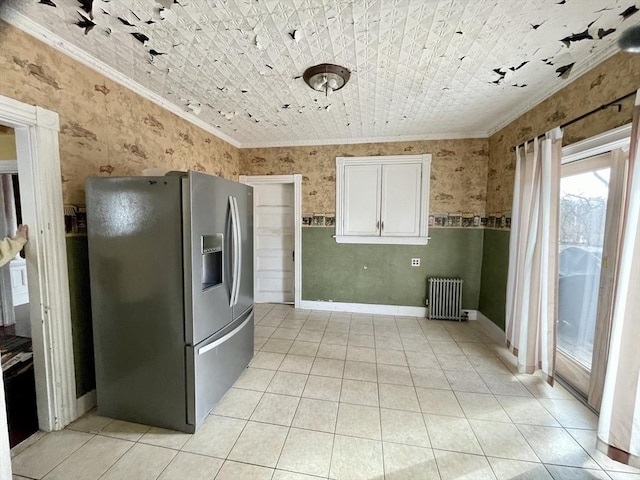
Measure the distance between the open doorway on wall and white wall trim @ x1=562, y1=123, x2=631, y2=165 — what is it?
3.99 meters

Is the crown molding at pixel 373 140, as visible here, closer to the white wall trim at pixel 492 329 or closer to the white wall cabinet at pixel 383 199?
the white wall cabinet at pixel 383 199

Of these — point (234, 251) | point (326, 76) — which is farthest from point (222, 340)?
point (326, 76)

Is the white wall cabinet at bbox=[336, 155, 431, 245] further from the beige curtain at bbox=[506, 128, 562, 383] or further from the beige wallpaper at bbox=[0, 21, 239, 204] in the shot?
the beige wallpaper at bbox=[0, 21, 239, 204]

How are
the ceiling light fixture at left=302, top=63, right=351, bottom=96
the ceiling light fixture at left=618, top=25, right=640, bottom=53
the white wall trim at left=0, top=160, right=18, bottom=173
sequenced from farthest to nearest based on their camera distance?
the white wall trim at left=0, top=160, right=18, bottom=173, the ceiling light fixture at left=302, top=63, right=351, bottom=96, the ceiling light fixture at left=618, top=25, right=640, bottom=53

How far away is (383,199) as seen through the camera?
3.99 m

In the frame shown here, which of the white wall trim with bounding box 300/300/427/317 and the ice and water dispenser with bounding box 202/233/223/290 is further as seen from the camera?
the white wall trim with bounding box 300/300/427/317

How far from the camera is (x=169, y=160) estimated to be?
2.84 metres

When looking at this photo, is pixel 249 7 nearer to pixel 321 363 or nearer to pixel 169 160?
pixel 169 160

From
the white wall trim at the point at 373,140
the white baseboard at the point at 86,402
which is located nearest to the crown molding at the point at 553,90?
the white wall trim at the point at 373,140

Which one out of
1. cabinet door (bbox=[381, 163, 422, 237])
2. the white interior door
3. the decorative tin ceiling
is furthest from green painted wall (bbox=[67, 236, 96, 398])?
cabinet door (bbox=[381, 163, 422, 237])

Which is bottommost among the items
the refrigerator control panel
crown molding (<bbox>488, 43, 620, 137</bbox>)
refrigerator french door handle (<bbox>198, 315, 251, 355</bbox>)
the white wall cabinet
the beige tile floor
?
the beige tile floor

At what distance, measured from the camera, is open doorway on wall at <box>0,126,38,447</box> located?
76.0 inches

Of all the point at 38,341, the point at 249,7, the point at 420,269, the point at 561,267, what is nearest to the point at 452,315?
the point at 420,269

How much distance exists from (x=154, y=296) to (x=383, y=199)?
126 inches
